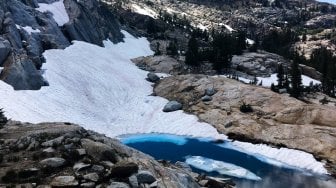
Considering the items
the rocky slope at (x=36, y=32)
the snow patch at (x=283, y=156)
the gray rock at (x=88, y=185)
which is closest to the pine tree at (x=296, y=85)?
the snow patch at (x=283, y=156)

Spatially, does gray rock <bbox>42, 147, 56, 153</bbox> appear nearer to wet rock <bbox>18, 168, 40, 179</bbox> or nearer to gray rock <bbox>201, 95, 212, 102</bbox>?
wet rock <bbox>18, 168, 40, 179</bbox>

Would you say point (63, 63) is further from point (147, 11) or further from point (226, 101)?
point (147, 11)

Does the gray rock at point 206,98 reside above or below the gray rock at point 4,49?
below

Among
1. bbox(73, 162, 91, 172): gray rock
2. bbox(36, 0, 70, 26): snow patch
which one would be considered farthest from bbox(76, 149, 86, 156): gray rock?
bbox(36, 0, 70, 26): snow patch

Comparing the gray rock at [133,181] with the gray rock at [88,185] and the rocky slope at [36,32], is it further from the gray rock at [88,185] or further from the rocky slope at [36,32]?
the rocky slope at [36,32]

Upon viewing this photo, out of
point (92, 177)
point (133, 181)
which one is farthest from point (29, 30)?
point (133, 181)

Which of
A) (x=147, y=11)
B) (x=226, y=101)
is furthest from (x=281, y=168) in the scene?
(x=147, y=11)
